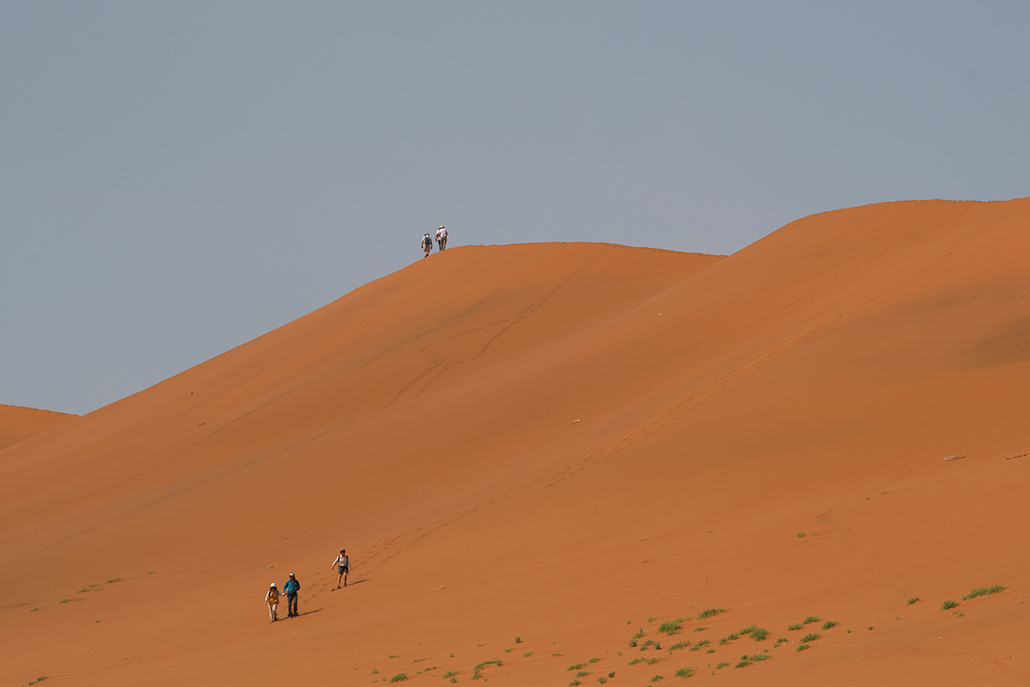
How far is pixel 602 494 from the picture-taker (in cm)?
1576

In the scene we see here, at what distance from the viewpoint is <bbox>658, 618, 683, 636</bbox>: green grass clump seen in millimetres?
9665

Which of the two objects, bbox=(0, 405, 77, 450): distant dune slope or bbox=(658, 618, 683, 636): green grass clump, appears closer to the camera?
bbox=(658, 618, 683, 636): green grass clump

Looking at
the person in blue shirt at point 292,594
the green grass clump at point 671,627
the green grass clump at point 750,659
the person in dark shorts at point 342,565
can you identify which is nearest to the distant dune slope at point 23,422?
the person in dark shorts at point 342,565

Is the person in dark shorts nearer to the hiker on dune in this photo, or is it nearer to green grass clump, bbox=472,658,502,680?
the hiker on dune

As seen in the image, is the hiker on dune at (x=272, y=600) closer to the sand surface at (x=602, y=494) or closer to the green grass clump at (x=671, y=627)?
the sand surface at (x=602, y=494)

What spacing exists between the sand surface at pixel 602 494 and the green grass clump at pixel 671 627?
0.23 feet

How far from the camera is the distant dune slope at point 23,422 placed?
61688mm

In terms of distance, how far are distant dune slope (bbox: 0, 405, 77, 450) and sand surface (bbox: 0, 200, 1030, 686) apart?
33.6 metres

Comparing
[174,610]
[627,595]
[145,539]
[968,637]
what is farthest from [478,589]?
[145,539]

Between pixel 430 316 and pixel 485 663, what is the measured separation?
22.4m

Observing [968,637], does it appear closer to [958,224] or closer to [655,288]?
[958,224]

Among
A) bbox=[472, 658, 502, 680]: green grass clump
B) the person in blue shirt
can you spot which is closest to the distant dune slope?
the person in blue shirt

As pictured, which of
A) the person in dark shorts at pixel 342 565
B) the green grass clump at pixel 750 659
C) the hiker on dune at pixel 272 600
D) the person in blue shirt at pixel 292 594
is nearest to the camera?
the green grass clump at pixel 750 659

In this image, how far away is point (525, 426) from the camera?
21016mm
